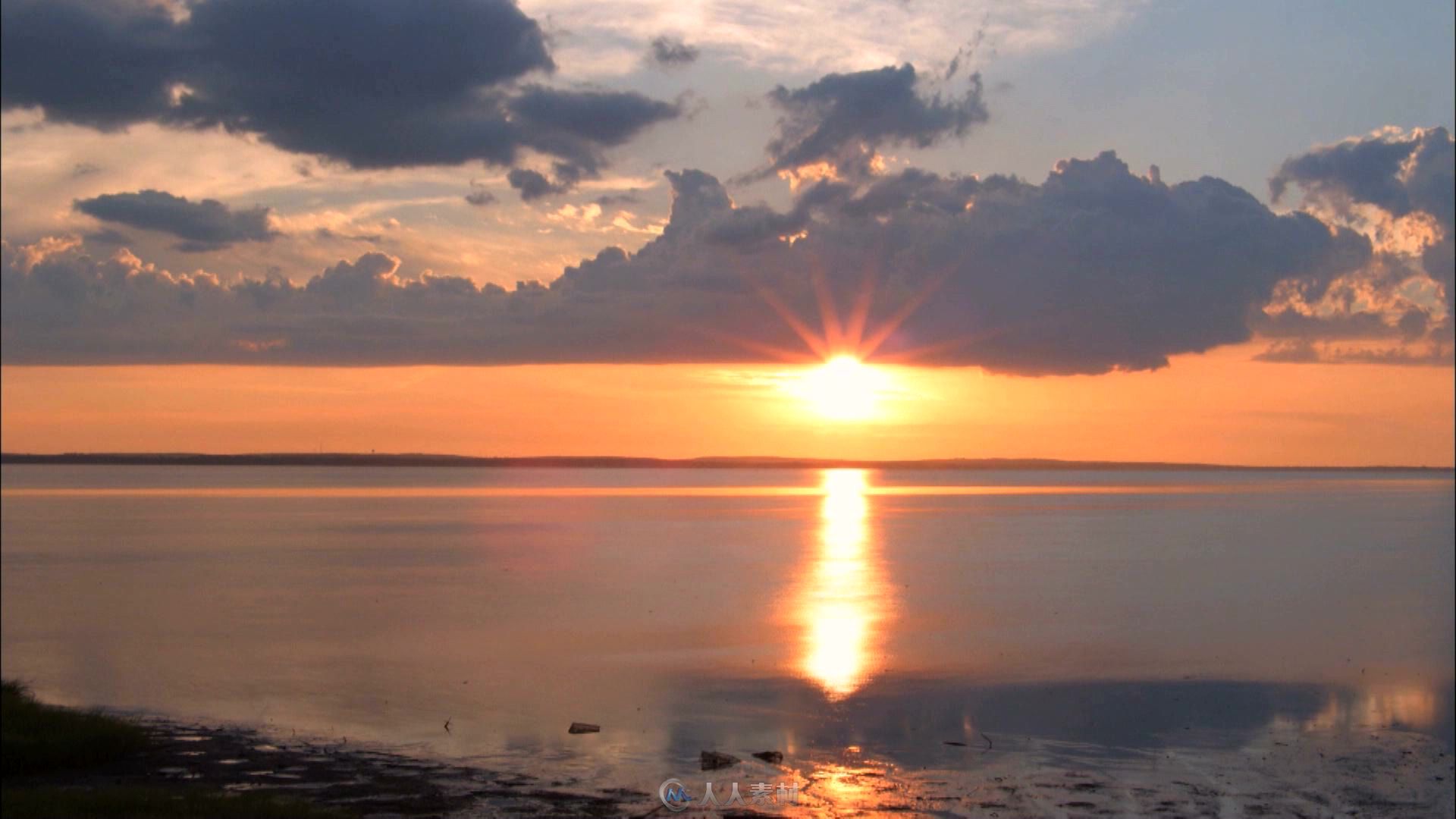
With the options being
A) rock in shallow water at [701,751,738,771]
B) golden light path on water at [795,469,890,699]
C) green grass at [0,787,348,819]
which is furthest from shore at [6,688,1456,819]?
golden light path on water at [795,469,890,699]

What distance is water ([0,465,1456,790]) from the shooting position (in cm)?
2656

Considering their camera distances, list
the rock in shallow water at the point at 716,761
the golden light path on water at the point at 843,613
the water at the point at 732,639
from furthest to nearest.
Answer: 1. the golden light path on water at the point at 843,613
2. the water at the point at 732,639
3. the rock in shallow water at the point at 716,761

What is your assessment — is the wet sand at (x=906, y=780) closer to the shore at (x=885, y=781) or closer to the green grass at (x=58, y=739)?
the shore at (x=885, y=781)

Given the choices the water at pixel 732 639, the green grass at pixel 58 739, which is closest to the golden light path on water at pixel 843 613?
the water at pixel 732 639

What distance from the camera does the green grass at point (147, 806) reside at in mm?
16312

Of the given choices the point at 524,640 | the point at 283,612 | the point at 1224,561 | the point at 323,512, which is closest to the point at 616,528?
the point at 323,512

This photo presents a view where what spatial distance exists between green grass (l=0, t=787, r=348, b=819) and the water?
531 cm

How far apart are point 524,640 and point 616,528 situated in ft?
207

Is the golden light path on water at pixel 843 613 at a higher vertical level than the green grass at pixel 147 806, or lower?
higher

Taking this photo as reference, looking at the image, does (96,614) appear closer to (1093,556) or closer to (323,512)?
(1093,556)

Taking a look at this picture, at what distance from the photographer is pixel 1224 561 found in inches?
2837

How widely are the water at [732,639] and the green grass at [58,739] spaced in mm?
3845

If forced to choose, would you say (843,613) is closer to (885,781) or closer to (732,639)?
(732,639)

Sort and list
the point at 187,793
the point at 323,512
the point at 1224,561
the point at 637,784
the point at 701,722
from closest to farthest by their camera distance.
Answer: the point at 187,793 → the point at 637,784 → the point at 701,722 → the point at 1224,561 → the point at 323,512
